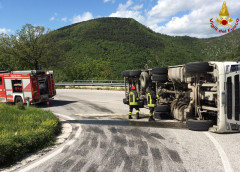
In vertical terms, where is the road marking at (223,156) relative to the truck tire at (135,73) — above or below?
below

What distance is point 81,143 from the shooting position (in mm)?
5758

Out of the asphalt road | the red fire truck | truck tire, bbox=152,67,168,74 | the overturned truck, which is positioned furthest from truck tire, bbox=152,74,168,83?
the red fire truck

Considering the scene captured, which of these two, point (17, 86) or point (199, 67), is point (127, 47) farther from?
point (199, 67)

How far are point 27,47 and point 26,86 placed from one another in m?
26.0

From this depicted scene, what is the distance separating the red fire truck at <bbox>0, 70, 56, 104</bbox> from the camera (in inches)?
534

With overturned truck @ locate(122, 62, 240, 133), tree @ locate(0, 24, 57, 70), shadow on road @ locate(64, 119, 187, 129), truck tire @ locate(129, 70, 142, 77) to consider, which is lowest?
shadow on road @ locate(64, 119, 187, 129)

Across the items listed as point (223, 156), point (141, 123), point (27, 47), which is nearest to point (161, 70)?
point (141, 123)

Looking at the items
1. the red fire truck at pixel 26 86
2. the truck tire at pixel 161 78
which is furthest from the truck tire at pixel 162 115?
the red fire truck at pixel 26 86

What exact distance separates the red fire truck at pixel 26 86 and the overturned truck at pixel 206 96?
831cm

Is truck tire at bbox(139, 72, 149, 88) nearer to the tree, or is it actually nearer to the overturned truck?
the overturned truck

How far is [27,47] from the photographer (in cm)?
3675

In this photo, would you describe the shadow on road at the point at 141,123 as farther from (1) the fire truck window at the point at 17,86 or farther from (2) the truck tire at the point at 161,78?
(1) the fire truck window at the point at 17,86

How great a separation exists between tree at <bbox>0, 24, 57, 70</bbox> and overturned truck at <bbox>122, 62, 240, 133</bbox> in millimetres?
32691

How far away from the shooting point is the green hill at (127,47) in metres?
82.2
